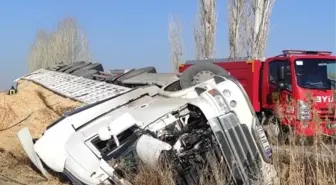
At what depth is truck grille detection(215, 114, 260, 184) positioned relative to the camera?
210 inches

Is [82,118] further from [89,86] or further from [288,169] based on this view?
[89,86]

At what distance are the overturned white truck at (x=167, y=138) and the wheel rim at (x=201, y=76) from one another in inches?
34.8

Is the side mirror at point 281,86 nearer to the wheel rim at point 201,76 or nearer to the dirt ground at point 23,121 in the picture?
the wheel rim at point 201,76

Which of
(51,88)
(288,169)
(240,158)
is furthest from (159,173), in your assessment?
(51,88)

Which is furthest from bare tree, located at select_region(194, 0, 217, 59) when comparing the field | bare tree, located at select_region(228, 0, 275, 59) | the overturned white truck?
the overturned white truck

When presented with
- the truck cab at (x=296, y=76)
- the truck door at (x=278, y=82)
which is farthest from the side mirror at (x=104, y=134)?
the truck door at (x=278, y=82)

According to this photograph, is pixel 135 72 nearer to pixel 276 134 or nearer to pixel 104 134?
pixel 104 134

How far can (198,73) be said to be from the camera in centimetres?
763

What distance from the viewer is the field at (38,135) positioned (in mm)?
4848

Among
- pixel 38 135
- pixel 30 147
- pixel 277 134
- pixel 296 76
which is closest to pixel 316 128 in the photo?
pixel 277 134

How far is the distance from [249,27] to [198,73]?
13.3m

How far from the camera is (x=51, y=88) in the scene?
1316 cm

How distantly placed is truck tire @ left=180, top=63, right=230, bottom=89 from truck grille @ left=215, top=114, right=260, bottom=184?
1.86 metres

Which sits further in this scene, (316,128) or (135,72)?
(135,72)
